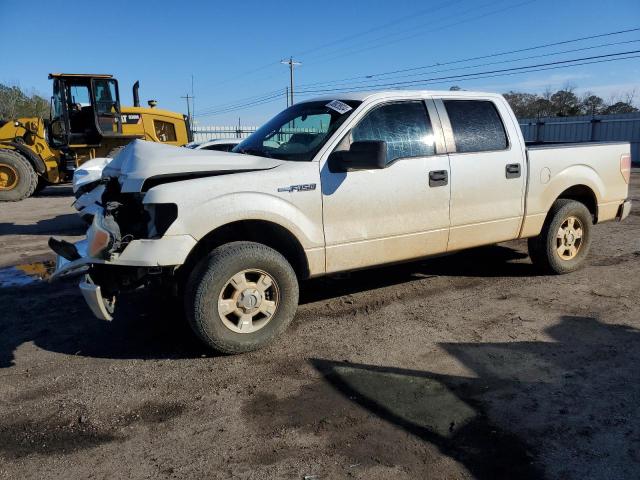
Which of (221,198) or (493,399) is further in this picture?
(221,198)

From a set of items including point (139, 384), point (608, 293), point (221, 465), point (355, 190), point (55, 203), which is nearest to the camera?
point (221, 465)

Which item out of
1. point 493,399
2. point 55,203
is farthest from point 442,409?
point 55,203

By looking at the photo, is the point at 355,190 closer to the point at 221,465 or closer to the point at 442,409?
the point at 442,409

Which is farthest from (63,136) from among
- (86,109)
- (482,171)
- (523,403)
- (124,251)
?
(523,403)

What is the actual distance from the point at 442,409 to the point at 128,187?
2685mm

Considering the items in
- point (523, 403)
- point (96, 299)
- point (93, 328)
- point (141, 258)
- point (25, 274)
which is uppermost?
point (141, 258)

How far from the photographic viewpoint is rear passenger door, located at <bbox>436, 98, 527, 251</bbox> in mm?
4973

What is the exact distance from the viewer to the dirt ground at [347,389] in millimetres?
2736

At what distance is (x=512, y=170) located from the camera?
5.27 metres

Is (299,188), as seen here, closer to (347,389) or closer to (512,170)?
(347,389)

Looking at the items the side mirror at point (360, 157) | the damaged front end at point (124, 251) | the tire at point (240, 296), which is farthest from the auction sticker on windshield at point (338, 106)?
the damaged front end at point (124, 251)

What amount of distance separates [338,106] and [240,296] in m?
1.95

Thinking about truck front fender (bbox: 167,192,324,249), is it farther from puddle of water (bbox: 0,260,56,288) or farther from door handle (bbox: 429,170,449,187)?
puddle of water (bbox: 0,260,56,288)

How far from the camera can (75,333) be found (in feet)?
14.9
